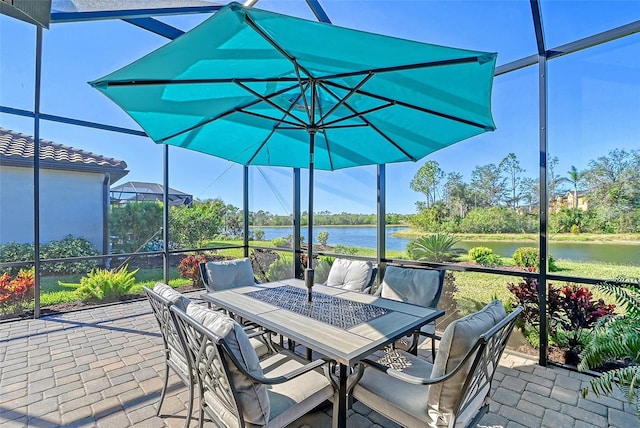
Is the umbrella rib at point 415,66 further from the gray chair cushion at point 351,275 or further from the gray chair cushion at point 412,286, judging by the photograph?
the gray chair cushion at point 351,275

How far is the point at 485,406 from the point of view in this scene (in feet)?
6.60

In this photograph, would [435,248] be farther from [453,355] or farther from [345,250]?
[453,355]

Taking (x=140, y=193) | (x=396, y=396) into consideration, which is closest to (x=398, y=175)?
(x=396, y=396)

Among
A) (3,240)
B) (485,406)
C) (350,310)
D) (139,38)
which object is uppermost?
(139,38)

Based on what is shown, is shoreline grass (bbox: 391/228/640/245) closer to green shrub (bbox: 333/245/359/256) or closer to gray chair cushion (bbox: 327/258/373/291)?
gray chair cushion (bbox: 327/258/373/291)

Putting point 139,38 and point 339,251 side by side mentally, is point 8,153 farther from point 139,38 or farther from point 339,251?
point 339,251

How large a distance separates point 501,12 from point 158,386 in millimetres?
5362

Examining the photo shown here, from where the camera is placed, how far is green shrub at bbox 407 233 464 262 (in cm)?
417

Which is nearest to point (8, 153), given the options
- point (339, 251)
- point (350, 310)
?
point (339, 251)

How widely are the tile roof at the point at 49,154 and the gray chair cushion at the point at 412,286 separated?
5364 millimetres

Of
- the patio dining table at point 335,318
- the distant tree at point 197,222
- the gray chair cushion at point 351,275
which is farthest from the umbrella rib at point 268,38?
the distant tree at point 197,222

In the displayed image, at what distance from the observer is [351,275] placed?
156 inches

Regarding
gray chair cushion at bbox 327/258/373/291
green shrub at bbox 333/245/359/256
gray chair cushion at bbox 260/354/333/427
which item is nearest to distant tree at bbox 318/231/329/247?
green shrub at bbox 333/245/359/256

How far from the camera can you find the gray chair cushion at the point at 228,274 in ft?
12.8
